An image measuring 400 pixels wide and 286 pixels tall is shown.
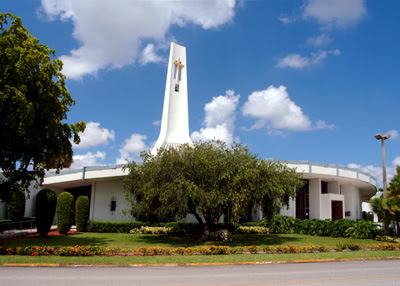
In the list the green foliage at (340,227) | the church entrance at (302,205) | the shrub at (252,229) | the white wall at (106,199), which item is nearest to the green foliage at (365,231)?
the green foliage at (340,227)

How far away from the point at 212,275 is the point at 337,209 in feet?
83.7

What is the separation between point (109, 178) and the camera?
3014 centimetres

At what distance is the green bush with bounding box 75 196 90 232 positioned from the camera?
26.4 m

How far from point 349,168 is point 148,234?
1825 cm

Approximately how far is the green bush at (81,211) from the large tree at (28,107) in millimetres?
7026

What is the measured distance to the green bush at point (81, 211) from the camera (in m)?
26.4

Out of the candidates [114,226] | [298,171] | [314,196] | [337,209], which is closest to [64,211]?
[114,226]

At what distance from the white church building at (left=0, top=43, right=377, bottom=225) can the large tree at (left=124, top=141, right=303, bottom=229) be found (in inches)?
313

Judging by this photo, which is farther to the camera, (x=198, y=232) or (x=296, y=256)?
(x=198, y=232)

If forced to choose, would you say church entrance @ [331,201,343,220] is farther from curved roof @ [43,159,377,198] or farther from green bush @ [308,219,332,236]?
green bush @ [308,219,332,236]

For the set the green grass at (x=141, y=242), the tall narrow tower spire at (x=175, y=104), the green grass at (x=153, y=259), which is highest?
the tall narrow tower spire at (x=175, y=104)

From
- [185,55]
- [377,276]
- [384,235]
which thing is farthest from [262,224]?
[377,276]

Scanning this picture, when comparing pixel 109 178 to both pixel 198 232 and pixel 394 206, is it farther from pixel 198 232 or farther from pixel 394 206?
pixel 394 206

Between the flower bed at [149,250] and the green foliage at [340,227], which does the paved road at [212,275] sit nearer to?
the flower bed at [149,250]
